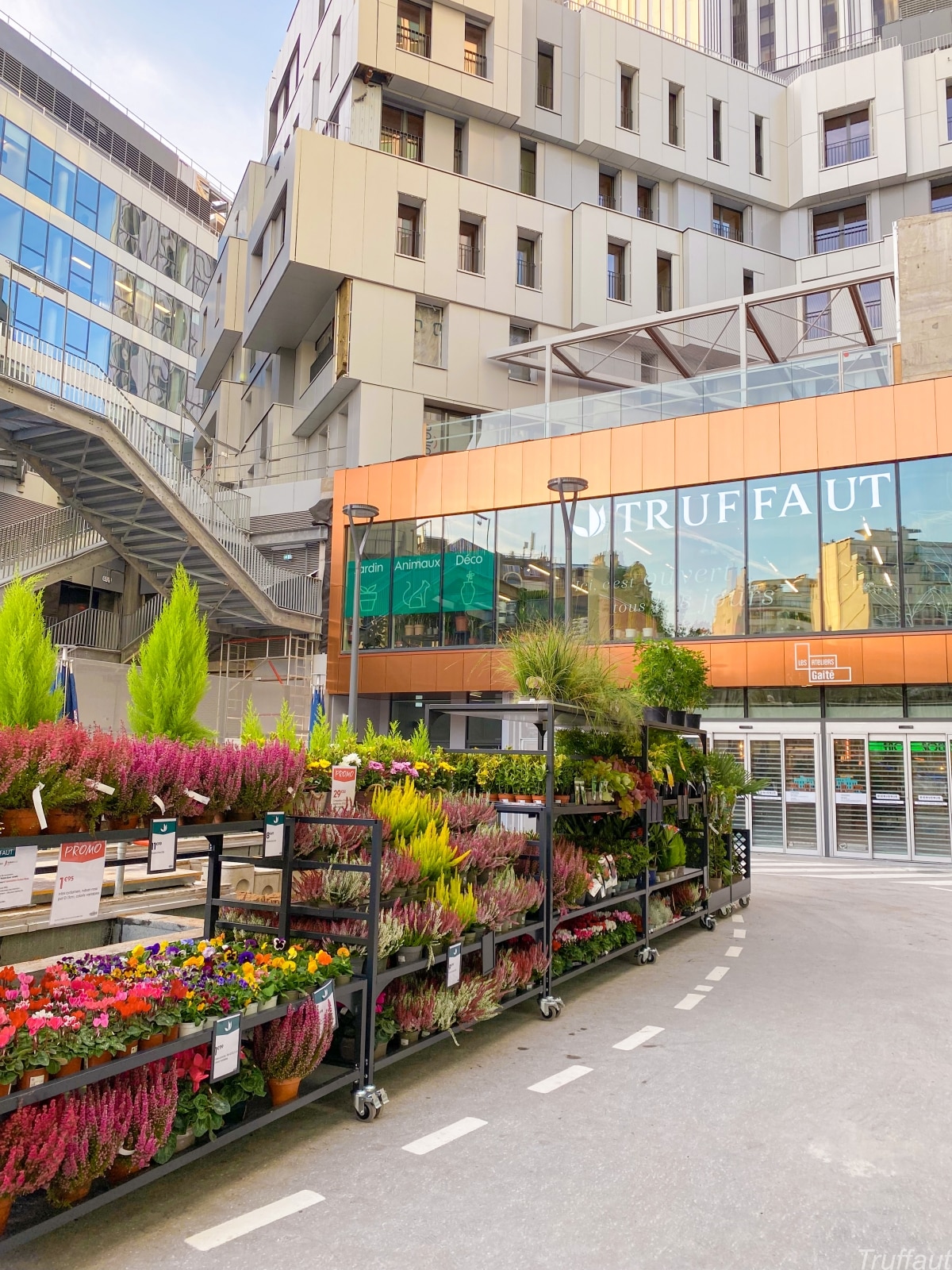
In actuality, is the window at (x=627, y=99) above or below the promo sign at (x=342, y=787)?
above

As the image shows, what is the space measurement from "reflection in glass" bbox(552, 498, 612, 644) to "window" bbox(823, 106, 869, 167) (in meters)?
18.7

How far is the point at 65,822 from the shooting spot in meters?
3.69

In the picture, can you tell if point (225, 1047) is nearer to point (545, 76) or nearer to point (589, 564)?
point (589, 564)

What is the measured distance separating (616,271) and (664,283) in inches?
80.6

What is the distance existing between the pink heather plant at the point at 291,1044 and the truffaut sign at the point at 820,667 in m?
16.0

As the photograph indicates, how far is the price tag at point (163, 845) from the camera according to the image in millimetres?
3934

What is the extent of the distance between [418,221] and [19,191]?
13.6 m

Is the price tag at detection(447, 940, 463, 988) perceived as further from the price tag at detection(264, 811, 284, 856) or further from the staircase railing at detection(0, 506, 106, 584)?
the staircase railing at detection(0, 506, 106, 584)

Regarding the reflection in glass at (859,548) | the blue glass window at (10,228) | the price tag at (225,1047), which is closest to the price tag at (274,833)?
the price tag at (225,1047)

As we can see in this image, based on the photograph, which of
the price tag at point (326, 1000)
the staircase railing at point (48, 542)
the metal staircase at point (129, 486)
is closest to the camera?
the price tag at point (326, 1000)

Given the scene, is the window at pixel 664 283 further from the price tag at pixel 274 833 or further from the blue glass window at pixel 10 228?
the price tag at pixel 274 833

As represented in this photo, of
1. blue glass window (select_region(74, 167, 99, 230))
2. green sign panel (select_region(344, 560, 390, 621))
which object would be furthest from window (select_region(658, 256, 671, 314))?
blue glass window (select_region(74, 167, 99, 230))

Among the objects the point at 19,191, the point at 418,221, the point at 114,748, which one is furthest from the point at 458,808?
the point at 19,191

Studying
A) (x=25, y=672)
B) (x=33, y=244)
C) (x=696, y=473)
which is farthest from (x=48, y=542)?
(x=33, y=244)
